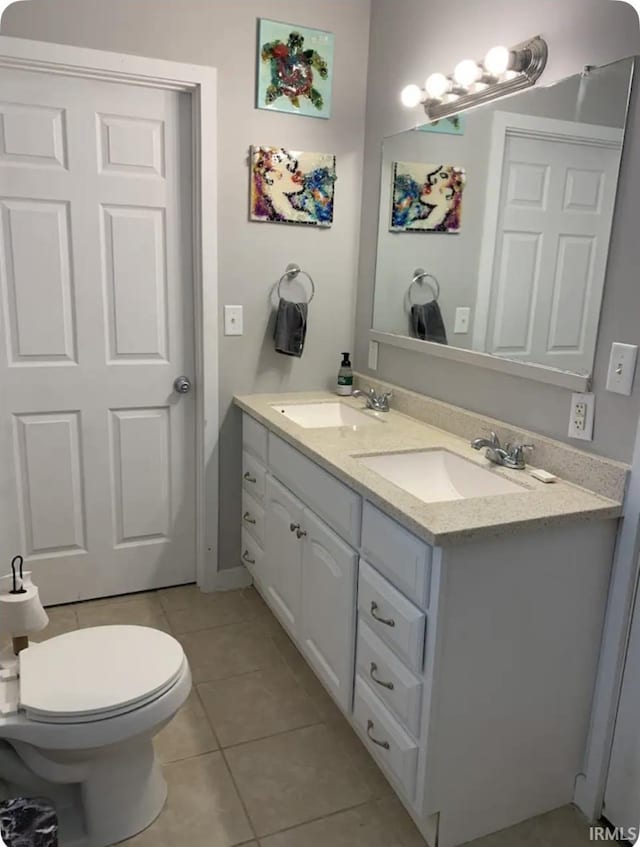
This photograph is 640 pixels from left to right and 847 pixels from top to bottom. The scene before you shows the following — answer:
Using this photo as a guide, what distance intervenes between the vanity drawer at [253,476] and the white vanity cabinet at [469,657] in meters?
0.62

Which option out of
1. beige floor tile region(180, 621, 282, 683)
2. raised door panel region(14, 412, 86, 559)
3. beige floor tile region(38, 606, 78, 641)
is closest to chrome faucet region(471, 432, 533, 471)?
beige floor tile region(180, 621, 282, 683)

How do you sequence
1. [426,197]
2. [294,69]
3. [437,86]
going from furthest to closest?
[294,69], [426,197], [437,86]

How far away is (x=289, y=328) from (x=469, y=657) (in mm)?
1494

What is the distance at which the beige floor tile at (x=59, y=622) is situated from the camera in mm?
2410

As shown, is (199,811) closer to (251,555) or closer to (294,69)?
(251,555)

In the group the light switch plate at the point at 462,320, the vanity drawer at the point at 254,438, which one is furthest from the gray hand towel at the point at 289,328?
the light switch plate at the point at 462,320

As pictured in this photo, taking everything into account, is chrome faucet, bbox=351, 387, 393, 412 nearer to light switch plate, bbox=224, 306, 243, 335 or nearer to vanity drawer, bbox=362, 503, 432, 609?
light switch plate, bbox=224, 306, 243, 335

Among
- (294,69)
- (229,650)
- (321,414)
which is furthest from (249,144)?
(229,650)

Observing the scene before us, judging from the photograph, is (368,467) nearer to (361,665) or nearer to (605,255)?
(361,665)

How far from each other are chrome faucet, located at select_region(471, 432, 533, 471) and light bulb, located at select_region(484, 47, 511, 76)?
102 cm

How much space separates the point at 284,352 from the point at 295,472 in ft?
2.18

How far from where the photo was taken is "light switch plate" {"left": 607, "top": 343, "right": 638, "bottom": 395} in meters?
1.47

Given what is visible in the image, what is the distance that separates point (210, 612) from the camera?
2602 millimetres

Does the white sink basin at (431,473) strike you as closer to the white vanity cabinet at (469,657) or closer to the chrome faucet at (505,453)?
the chrome faucet at (505,453)
